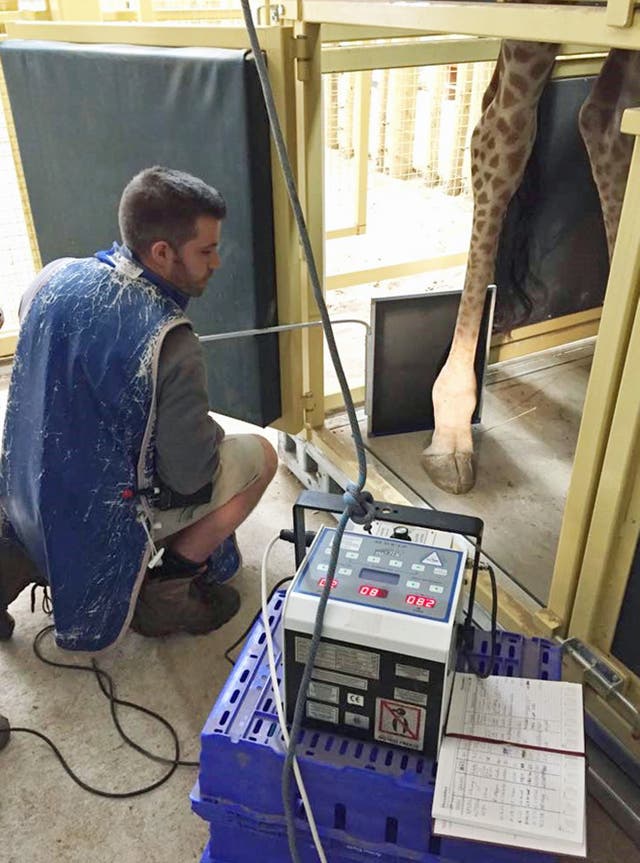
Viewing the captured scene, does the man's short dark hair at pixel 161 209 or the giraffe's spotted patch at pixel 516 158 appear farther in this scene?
the giraffe's spotted patch at pixel 516 158

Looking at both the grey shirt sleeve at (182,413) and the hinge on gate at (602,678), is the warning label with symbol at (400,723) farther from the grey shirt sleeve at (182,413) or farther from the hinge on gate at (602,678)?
the grey shirt sleeve at (182,413)

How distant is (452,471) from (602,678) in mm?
841

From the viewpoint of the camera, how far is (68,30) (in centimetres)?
200

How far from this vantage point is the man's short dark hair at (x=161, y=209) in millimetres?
1484

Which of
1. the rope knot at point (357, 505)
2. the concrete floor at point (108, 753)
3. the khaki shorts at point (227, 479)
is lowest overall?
the concrete floor at point (108, 753)

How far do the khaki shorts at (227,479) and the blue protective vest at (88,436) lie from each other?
0.26 ft

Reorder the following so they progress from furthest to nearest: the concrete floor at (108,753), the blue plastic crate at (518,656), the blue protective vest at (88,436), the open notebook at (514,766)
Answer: the blue protective vest at (88,436) → the concrete floor at (108,753) → the blue plastic crate at (518,656) → the open notebook at (514,766)

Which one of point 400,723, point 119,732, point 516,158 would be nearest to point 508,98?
point 516,158

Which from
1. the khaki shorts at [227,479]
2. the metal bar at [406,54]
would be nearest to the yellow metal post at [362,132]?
the metal bar at [406,54]

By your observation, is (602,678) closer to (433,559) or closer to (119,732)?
(433,559)

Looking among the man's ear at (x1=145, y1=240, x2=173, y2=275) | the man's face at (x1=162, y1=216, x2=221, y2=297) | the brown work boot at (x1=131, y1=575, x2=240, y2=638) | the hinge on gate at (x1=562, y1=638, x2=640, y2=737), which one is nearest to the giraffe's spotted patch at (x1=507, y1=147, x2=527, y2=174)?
the man's face at (x1=162, y1=216, x2=221, y2=297)

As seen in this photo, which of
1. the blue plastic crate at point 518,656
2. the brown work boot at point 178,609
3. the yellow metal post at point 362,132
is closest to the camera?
the blue plastic crate at point 518,656

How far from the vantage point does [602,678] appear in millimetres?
1280

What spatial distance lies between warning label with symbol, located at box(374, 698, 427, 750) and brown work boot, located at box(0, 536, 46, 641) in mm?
1073
